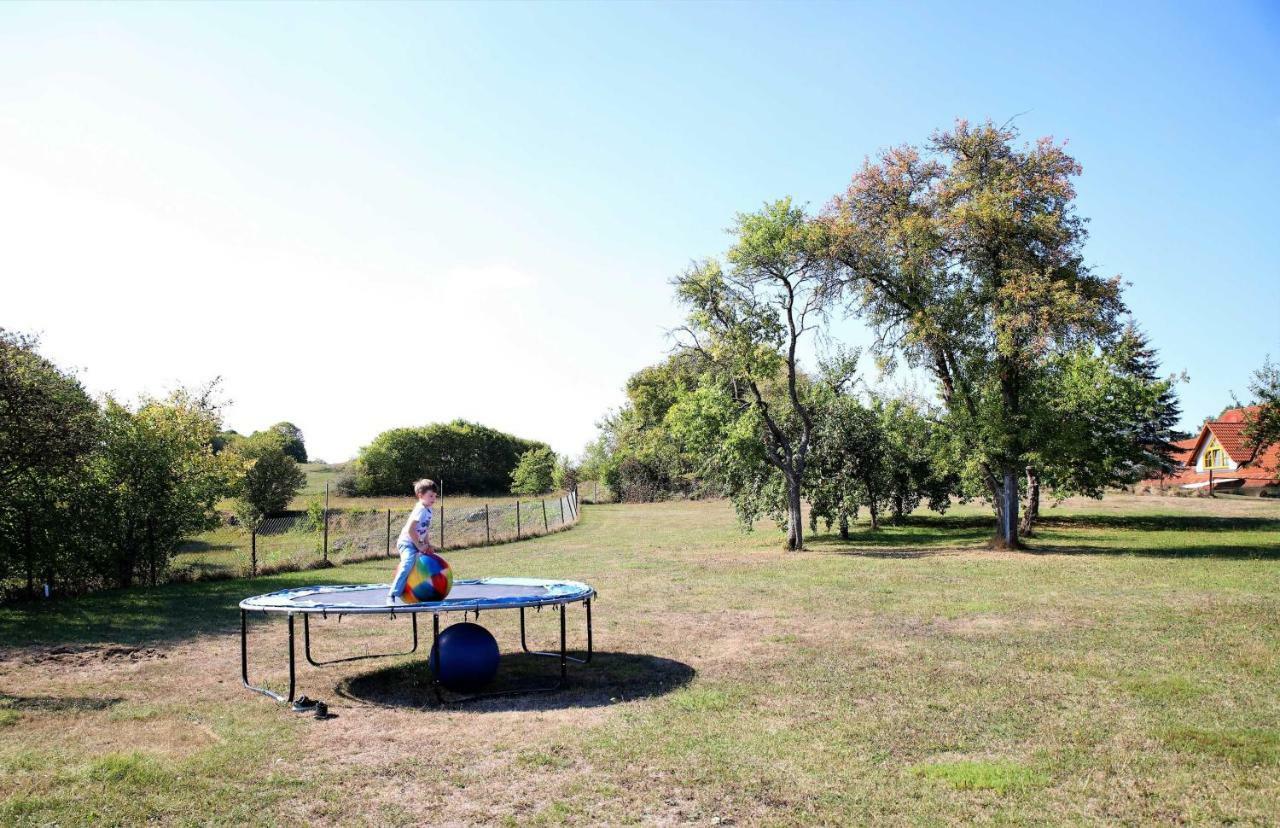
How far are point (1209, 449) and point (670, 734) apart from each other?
7059 cm

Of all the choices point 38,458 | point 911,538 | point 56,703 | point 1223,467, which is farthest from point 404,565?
point 1223,467

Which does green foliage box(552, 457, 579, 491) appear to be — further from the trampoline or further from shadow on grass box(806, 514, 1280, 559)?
the trampoline

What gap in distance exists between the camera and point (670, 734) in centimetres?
698

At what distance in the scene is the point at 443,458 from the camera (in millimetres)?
62156

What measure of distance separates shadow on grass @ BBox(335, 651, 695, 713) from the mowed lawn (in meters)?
0.05

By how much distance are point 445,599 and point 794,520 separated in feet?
53.0

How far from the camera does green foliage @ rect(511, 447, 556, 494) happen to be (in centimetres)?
6197

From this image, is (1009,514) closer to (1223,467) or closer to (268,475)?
(268,475)

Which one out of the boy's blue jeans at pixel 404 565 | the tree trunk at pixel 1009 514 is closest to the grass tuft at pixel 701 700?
the boy's blue jeans at pixel 404 565

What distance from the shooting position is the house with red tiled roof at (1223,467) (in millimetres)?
53938

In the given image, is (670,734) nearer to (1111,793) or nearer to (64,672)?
(1111,793)

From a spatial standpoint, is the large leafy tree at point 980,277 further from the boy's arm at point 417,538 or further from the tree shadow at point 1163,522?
the boy's arm at point 417,538

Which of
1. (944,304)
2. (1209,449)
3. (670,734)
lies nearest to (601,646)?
(670,734)

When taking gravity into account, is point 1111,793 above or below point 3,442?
below
